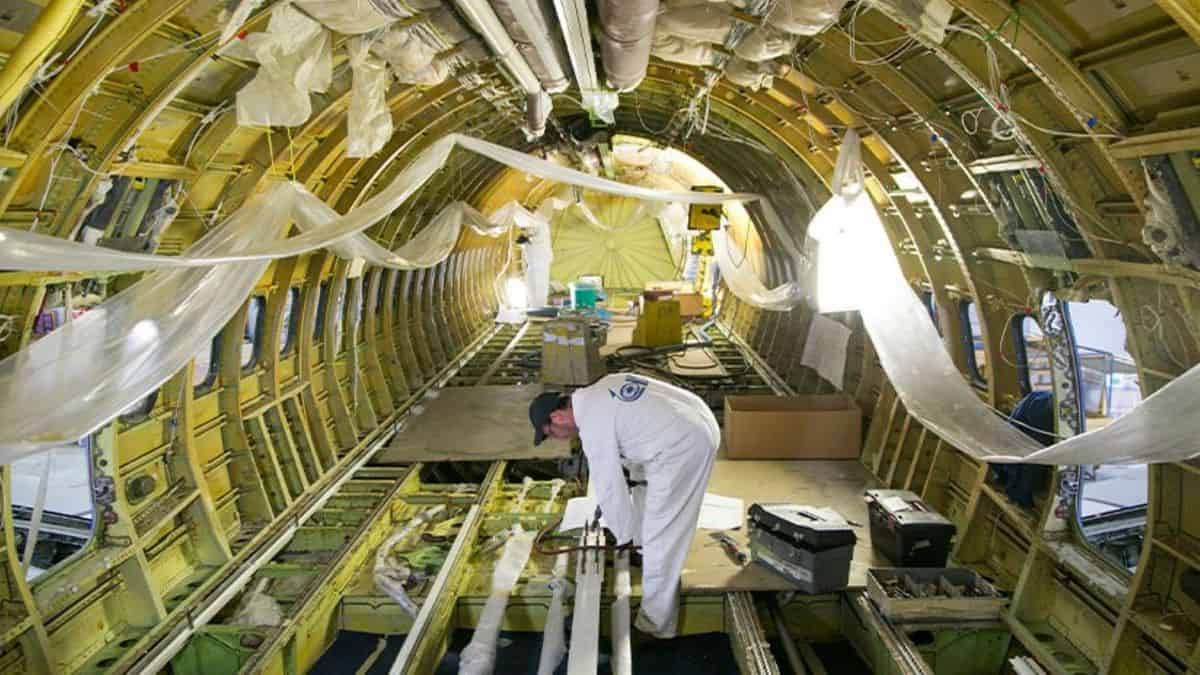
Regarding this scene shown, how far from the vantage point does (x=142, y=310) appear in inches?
144

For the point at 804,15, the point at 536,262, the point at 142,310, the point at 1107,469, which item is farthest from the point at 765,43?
the point at 536,262

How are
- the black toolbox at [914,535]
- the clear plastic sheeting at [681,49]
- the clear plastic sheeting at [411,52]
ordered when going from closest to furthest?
the clear plastic sheeting at [411,52] < the clear plastic sheeting at [681,49] < the black toolbox at [914,535]

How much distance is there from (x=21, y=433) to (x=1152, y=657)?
17.8ft

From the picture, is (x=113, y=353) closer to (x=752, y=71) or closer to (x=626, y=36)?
(x=626, y=36)

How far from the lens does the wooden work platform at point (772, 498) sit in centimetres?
523

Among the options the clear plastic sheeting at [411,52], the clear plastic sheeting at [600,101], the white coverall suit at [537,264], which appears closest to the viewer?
the clear plastic sheeting at [411,52]

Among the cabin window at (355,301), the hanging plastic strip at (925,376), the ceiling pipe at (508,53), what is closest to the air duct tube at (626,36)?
the ceiling pipe at (508,53)

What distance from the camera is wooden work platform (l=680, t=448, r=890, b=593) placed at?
5.23 metres

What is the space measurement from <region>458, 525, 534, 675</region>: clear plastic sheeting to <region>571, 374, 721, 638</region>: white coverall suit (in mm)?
983

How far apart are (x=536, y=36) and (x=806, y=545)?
343 centimetres

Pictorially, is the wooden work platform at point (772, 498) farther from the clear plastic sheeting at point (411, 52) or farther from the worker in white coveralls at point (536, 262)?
the worker in white coveralls at point (536, 262)

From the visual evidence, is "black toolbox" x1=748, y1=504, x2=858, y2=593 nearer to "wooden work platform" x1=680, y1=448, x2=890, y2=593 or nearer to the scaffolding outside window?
"wooden work platform" x1=680, y1=448, x2=890, y2=593

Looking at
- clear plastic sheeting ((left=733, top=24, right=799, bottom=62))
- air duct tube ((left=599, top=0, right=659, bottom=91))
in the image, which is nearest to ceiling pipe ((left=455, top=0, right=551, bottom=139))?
air duct tube ((left=599, top=0, right=659, bottom=91))

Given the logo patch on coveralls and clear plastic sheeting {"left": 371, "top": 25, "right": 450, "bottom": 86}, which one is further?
the logo patch on coveralls
